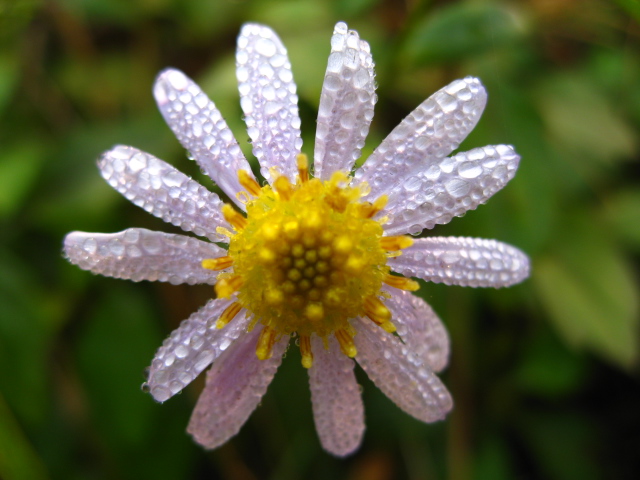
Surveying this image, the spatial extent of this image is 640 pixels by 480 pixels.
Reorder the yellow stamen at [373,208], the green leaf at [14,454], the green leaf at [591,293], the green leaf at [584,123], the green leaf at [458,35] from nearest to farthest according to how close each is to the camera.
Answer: the yellow stamen at [373,208] < the green leaf at [14,454] < the green leaf at [458,35] < the green leaf at [591,293] < the green leaf at [584,123]

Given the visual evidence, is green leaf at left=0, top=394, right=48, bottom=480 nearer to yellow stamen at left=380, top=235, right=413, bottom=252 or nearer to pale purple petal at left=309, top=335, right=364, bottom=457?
pale purple petal at left=309, top=335, right=364, bottom=457

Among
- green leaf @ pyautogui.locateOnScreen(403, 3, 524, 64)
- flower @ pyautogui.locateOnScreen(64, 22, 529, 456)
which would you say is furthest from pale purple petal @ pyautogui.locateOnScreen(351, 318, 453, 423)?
green leaf @ pyautogui.locateOnScreen(403, 3, 524, 64)

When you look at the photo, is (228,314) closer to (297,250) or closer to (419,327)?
(297,250)

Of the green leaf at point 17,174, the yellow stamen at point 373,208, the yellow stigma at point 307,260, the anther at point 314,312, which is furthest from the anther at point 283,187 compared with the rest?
the green leaf at point 17,174

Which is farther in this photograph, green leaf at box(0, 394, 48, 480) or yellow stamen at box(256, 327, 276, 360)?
green leaf at box(0, 394, 48, 480)

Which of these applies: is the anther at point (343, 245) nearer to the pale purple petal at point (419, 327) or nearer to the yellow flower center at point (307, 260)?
the yellow flower center at point (307, 260)

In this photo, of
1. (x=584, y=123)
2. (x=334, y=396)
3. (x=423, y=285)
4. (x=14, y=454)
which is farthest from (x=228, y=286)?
(x=584, y=123)
